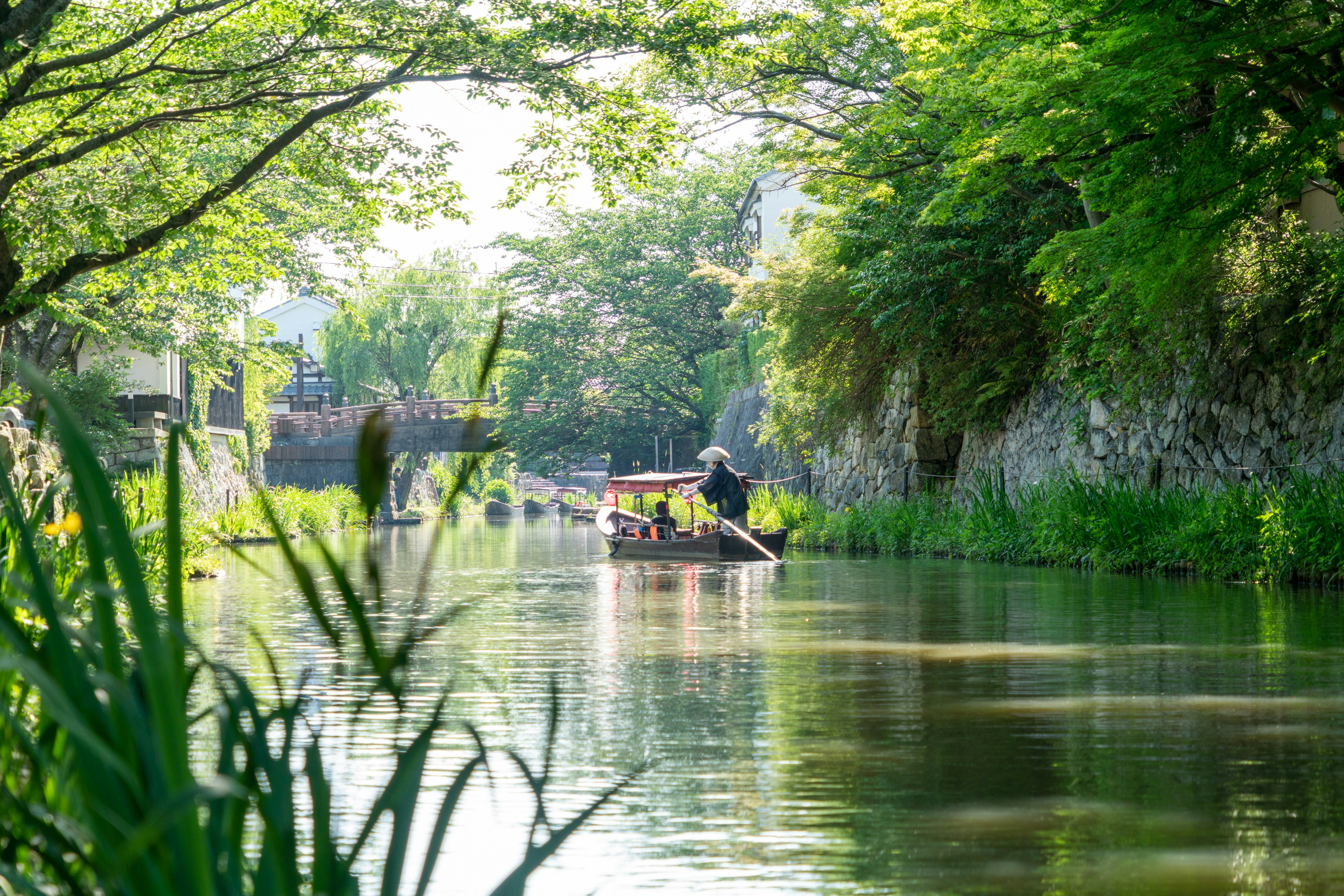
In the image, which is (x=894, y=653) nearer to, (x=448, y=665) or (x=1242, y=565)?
(x=448, y=665)

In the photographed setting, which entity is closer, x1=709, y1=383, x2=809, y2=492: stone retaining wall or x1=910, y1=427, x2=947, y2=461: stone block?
x1=910, y1=427, x2=947, y2=461: stone block

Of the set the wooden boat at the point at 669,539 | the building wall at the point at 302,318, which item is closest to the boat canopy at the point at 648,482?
the wooden boat at the point at 669,539

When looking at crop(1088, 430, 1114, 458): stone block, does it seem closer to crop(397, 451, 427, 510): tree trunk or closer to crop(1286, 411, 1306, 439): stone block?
crop(1286, 411, 1306, 439): stone block

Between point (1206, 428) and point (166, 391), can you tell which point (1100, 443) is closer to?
point (1206, 428)

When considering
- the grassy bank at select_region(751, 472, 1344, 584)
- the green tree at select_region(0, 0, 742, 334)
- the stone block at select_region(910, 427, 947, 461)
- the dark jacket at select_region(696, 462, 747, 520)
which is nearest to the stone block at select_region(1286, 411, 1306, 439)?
the grassy bank at select_region(751, 472, 1344, 584)

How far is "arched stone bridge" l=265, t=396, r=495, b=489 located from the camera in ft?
166

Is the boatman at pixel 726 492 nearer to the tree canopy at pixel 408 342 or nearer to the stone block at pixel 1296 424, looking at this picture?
the stone block at pixel 1296 424

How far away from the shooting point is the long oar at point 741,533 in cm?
2019

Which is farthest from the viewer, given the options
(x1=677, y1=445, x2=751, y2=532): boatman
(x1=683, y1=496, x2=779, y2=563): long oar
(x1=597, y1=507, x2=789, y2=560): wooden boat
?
(x1=677, y1=445, x2=751, y2=532): boatman

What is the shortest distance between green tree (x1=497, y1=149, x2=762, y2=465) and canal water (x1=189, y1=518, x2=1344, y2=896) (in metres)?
39.5

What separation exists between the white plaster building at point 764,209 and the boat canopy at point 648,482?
1857 centimetres

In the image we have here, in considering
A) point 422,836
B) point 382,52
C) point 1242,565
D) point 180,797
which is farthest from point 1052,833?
point 382,52

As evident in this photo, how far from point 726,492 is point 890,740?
633 inches

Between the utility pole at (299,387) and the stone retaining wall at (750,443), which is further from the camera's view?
the utility pole at (299,387)
